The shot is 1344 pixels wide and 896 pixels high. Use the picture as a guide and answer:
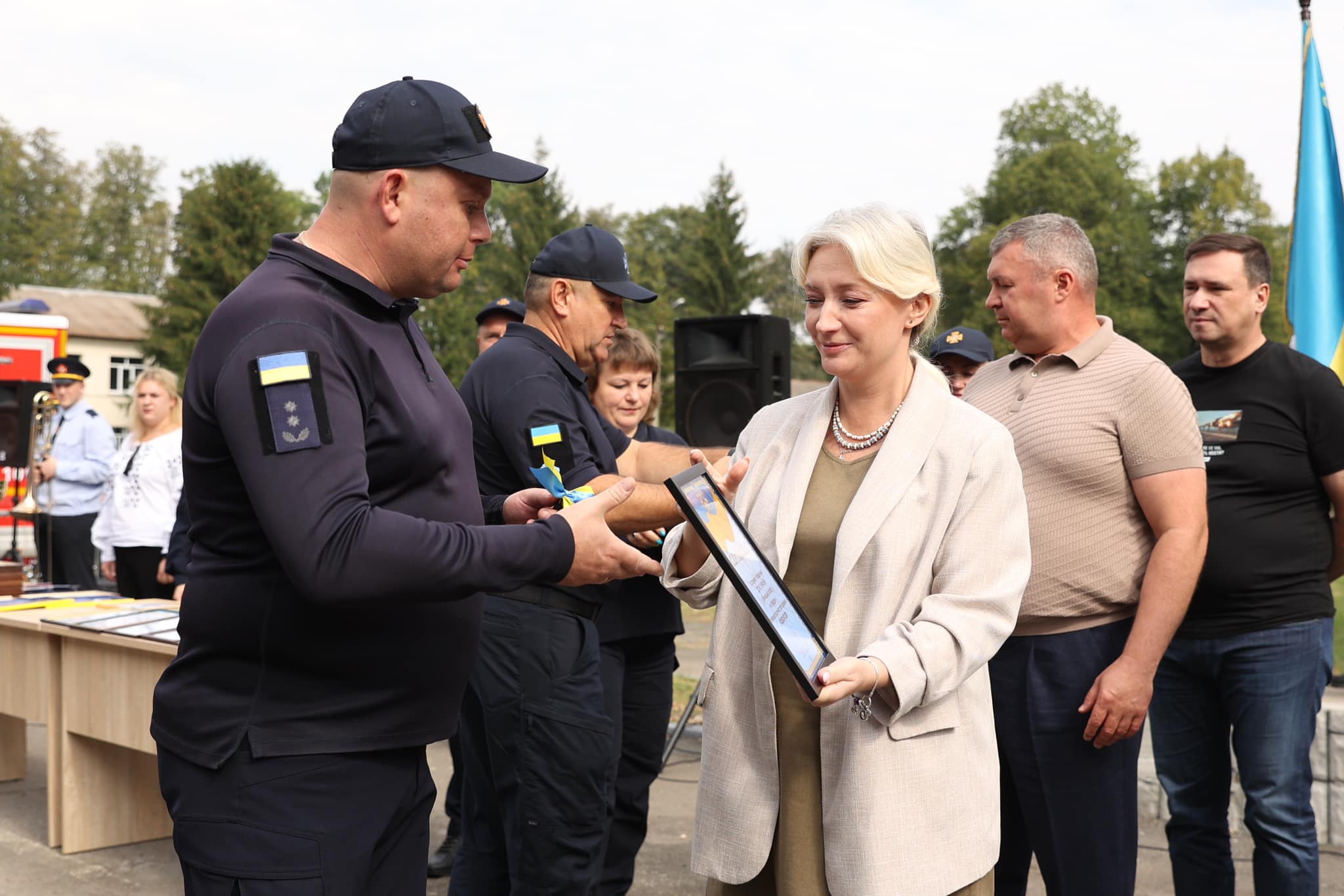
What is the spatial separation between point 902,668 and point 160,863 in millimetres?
3907

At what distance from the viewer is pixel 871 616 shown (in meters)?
2.25

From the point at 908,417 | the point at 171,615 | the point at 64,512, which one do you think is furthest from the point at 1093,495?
the point at 64,512

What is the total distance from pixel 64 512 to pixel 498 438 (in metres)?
7.26

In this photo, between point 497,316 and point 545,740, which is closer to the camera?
point 545,740

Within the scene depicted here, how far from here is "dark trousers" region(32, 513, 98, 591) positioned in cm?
923

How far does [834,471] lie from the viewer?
246 centimetres

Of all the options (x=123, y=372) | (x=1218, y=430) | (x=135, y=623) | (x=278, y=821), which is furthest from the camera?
A: (x=123, y=372)

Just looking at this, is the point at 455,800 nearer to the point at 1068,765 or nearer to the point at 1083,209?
the point at 1068,765

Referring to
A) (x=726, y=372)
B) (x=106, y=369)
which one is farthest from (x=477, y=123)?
(x=106, y=369)

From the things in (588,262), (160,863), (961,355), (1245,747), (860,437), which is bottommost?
(160,863)

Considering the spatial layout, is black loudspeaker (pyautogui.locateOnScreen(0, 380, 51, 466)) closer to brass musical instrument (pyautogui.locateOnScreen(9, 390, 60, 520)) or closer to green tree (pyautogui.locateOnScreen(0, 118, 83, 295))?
brass musical instrument (pyautogui.locateOnScreen(9, 390, 60, 520))

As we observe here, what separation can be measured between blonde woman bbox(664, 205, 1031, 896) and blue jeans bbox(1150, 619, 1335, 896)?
4.95 ft

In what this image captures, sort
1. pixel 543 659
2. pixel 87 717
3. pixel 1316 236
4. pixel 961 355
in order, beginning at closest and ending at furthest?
pixel 543 659 → pixel 87 717 → pixel 961 355 → pixel 1316 236

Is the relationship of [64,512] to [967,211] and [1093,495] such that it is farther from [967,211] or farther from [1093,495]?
[967,211]
